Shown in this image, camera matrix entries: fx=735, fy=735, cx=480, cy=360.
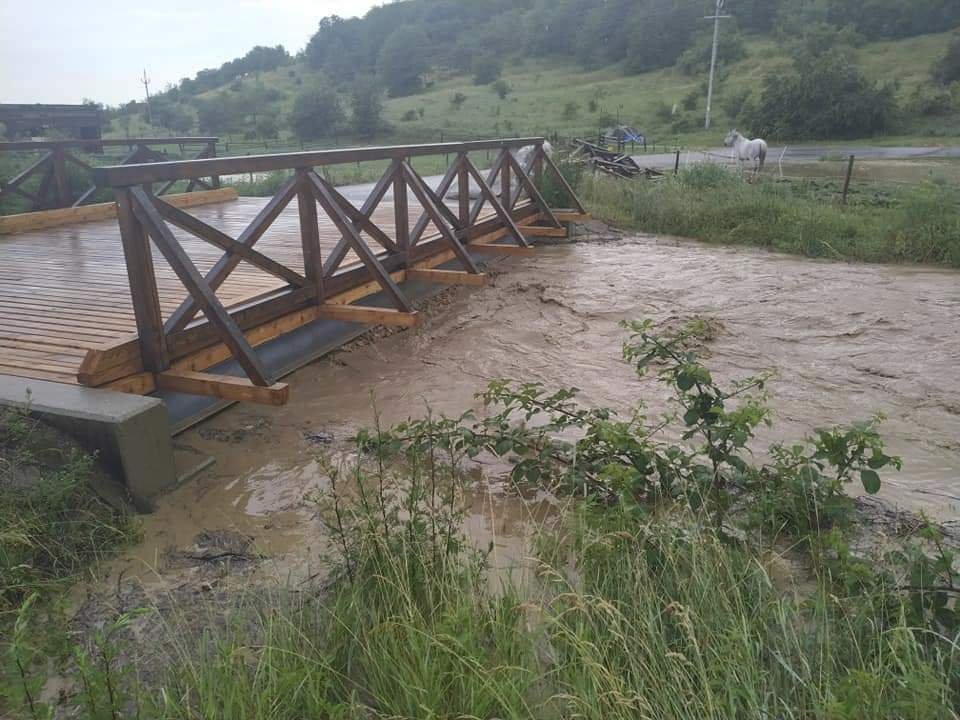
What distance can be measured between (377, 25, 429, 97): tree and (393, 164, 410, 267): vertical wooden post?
240 feet

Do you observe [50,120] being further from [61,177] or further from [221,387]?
[221,387]

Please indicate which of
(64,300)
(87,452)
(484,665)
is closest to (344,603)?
(484,665)

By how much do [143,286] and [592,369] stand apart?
147 inches

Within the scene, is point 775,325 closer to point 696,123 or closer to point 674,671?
point 674,671

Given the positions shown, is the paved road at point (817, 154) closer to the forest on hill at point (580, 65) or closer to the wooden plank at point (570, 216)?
the forest on hill at point (580, 65)

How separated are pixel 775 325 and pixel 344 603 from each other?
20.5ft

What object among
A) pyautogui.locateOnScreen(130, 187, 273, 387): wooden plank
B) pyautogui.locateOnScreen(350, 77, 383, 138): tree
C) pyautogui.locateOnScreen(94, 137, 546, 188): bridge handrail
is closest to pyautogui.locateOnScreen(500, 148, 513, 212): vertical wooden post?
pyautogui.locateOnScreen(94, 137, 546, 188): bridge handrail

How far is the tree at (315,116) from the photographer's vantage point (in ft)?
136

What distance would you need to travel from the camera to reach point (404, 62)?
8369 centimetres

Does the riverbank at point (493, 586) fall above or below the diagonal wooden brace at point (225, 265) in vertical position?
below

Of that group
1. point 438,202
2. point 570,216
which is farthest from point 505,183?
point 438,202

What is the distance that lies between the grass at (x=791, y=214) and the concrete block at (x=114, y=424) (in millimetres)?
9963

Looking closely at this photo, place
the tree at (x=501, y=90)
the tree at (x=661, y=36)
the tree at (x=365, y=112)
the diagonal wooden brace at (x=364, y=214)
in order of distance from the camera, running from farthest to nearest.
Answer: the tree at (x=661, y=36) < the tree at (x=501, y=90) < the tree at (x=365, y=112) < the diagonal wooden brace at (x=364, y=214)

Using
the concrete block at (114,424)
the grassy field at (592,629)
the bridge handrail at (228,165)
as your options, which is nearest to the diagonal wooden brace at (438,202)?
the bridge handrail at (228,165)
